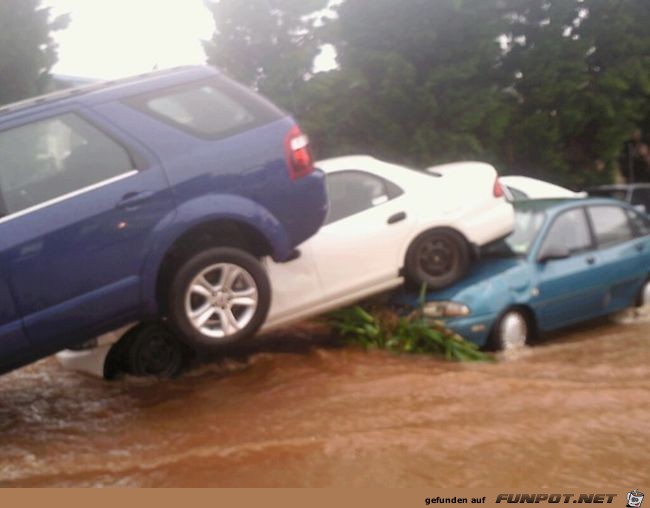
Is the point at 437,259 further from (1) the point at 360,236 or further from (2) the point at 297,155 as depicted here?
(2) the point at 297,155

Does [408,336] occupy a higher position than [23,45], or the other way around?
[23,45]

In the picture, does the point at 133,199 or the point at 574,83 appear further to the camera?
the point at 574,83

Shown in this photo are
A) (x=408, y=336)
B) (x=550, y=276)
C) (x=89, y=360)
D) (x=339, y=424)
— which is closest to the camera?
(x=339, y=424)

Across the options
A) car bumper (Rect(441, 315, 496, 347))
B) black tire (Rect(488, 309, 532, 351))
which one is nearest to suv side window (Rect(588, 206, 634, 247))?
black tire (Rect(488, 309, 532, 351))

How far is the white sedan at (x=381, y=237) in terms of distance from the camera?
20.5 feet

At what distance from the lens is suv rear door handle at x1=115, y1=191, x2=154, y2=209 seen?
4.77 metres

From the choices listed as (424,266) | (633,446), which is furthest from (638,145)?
(633,446)

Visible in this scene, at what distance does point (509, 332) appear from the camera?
23.6 feet

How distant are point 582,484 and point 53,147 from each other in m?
3.33

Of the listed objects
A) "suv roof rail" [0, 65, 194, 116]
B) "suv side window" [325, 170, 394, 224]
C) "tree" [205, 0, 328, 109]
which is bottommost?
"suv side window" [325, 170, 394, 224]

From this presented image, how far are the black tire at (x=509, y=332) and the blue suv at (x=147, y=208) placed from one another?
2429 millimetres

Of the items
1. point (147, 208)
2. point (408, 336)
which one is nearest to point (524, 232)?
point (408, 336)

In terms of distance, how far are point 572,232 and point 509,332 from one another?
4.67ft

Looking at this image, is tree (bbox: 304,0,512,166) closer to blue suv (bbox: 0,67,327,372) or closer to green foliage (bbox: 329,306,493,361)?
green foliage (bbox: 329,306,493,361)
